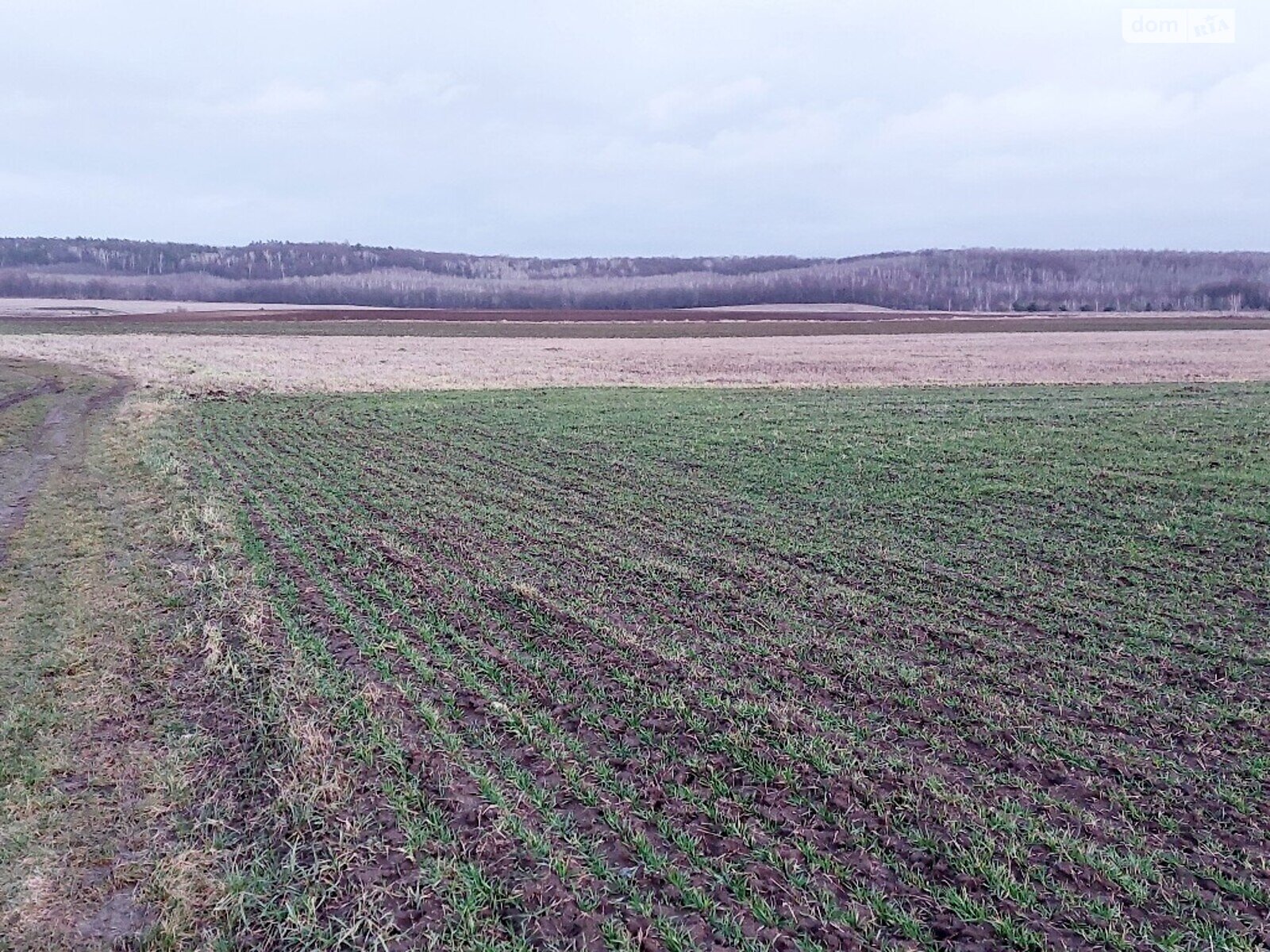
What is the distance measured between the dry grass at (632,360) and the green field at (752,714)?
59.7 feet

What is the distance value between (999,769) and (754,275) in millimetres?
153650

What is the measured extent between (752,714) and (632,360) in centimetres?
3636

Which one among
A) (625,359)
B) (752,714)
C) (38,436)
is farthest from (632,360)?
(752,714)

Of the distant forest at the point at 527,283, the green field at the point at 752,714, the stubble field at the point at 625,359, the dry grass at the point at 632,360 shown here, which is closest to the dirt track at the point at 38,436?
the green field at the point at 752,714

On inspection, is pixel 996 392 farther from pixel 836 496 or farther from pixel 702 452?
pixel 836 496

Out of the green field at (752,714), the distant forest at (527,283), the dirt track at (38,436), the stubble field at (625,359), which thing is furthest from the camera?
the distant forest at (527,283)

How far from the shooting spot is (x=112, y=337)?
53.5 metres

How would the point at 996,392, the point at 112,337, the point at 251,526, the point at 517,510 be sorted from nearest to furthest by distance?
the point at 251,526 → the point at 517,510 → the point at 996,392 → the point at 112,337

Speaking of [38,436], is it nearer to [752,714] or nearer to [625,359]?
[752,714]

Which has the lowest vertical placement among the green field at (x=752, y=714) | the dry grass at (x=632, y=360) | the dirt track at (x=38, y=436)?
the green field at (x=752, y=714)

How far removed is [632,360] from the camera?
138 ft

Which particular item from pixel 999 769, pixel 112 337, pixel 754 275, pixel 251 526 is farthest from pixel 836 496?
pixel 754 275

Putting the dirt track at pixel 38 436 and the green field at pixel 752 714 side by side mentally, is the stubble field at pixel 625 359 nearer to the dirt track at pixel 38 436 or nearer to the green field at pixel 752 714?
the dirt track at pixel 38 436

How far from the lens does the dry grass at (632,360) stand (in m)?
31.6
